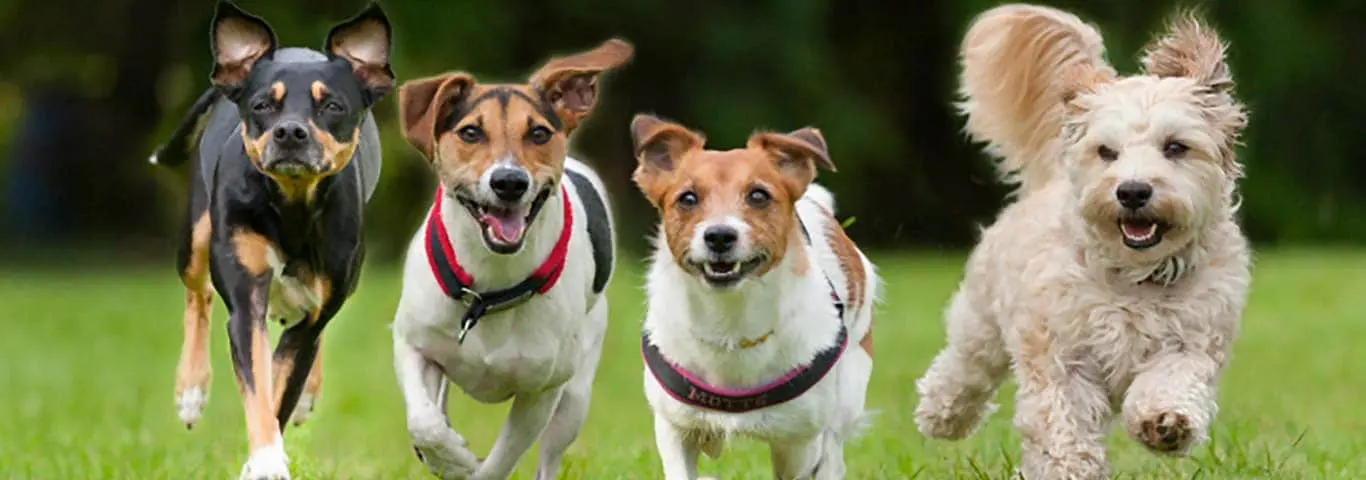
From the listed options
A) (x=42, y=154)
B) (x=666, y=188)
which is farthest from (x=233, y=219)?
(x=42, y=154)

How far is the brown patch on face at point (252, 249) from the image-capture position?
267 inches

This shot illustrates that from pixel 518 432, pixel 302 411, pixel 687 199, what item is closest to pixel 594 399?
pixel 302 411

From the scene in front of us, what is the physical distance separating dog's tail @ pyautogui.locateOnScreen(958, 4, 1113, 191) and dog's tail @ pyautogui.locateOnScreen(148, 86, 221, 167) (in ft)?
9.46

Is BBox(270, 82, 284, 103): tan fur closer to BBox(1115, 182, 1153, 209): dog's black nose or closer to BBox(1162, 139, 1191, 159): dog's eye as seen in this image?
BBox(1115, 182, 1153, 209): dog's black nose

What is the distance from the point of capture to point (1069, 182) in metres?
7.09

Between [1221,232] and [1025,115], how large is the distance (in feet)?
4.50

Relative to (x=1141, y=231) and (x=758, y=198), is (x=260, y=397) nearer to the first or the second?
(x=758, y=198)

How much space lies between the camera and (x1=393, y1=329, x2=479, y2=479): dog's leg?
22.2ft

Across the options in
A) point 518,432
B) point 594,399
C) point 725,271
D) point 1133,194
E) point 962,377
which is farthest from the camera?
point 594,399

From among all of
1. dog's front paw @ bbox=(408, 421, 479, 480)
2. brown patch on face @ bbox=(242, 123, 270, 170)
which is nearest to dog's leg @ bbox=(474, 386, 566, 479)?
dog's front paw @ bbox=(408, 421, 479, 480)

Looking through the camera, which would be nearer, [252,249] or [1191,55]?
[252,249]

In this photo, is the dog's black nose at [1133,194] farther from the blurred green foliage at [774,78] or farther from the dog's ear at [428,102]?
the blurred green foliage at [774,78]

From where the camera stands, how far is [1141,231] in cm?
669

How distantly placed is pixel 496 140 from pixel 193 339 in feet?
6.30
